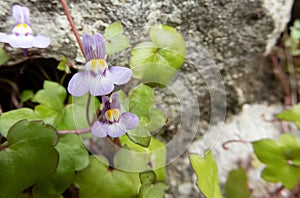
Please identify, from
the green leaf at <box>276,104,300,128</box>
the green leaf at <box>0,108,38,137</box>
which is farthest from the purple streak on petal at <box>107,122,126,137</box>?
the green leaf at <box>276,104,300,128</box>

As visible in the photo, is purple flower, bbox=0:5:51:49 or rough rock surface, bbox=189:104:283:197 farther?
rough rock surface, bbox=189:104:283:197

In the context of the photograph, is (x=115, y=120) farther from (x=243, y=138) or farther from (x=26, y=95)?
(x=243, y=138)

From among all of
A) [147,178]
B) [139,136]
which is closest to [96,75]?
[139,136]

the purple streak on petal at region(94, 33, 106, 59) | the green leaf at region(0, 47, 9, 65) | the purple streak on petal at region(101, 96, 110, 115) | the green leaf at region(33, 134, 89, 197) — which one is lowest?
the green leaf at region(33, 134, 89, 197)

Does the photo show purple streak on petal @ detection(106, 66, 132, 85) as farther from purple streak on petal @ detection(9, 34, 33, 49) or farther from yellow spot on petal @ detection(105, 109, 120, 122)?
purple streak on petal @ detection(9, 34, 33, 49)

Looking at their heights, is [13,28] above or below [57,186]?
above

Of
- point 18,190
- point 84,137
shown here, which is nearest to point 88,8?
point 84,137

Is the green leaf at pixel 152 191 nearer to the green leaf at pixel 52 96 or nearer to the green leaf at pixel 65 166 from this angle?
the green leaf at pixel 65 166

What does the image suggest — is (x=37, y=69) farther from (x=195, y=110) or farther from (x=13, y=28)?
(x=195, y=110)
